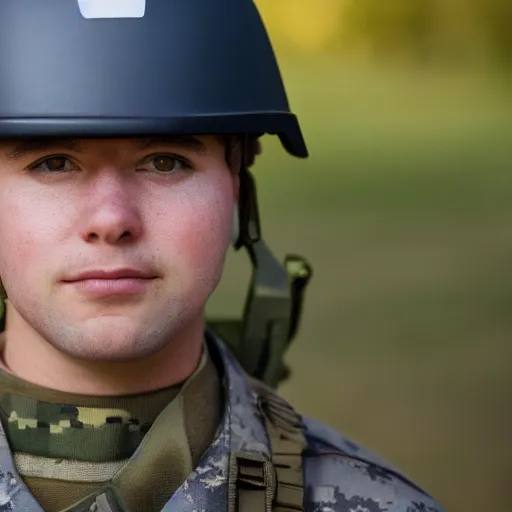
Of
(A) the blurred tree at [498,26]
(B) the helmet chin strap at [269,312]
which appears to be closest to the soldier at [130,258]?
(B) the helmet chin strap at [269,312]

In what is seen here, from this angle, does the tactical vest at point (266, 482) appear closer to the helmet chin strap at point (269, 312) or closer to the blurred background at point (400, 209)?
the helmet chin strap at point (269, 312)

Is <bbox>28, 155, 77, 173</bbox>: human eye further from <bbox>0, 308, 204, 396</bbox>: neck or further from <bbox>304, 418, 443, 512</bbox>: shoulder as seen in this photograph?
<bbox>304, 418, 443, 512</bbox>: shoulder

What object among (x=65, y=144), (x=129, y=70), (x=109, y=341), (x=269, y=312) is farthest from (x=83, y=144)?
(x=269, y=312)

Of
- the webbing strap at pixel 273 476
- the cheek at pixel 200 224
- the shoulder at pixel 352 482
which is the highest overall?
the cheek at pixel 200 224

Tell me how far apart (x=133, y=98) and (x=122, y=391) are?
47 cm

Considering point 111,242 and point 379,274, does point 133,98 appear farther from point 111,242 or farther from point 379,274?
point 379,274

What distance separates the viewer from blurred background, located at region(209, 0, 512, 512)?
4.34 metres

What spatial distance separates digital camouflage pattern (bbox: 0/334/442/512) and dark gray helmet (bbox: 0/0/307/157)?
0.49 metres

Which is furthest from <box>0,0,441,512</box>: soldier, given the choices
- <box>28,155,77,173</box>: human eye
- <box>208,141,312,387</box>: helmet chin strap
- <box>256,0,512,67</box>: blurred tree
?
<box>256,0,512,67</box>: blurred tree

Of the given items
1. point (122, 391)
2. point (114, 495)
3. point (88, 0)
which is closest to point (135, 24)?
point (88, 0)

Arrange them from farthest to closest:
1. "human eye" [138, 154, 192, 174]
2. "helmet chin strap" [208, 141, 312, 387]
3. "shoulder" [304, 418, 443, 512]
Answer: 1. "helmet chin strap" [208, 141, 312, 387]
2. "shoulder" [304, 418, 443, 512]
3. "human eye" [138, 154, 192, 174]

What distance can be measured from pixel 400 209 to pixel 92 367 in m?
2.88

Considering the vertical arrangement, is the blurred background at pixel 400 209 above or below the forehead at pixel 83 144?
below

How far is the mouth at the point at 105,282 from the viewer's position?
172 cm
